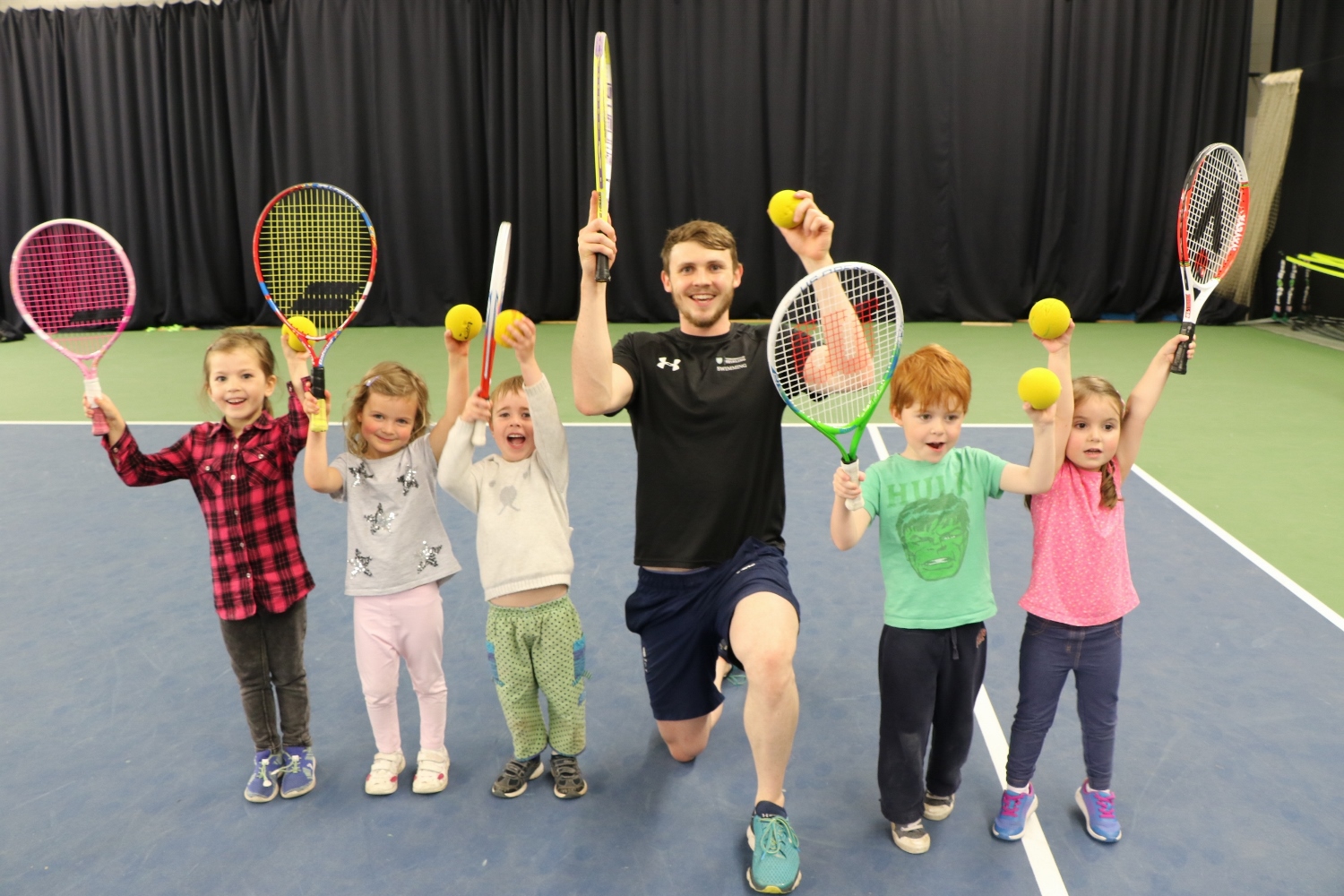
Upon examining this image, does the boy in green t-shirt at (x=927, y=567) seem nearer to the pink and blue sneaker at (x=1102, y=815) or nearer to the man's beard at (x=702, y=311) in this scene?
the pink and blue sneaker at (x=1102, y=815)

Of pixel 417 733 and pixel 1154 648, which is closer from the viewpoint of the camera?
pixel 417 733

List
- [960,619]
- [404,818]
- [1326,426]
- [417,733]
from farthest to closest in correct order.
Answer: [1326,426] → [417,733] → [404,818] → [960,619]

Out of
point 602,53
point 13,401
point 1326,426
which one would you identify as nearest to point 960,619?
point 602,53

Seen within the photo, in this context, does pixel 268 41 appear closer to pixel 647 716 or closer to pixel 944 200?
pixel 944 200

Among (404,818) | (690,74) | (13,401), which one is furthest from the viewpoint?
(690,74)

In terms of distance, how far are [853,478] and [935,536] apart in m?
0.36

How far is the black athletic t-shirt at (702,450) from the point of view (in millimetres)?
2779

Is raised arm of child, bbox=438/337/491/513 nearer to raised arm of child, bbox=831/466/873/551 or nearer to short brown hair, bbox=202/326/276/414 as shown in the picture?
short brown hair, bbox=202/326/276/414

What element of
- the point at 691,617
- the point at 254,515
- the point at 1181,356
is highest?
the point at 1181,356

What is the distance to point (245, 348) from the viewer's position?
2785 millimetres

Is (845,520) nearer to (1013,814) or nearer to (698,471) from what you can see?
(698,471)

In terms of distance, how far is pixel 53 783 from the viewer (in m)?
2.91

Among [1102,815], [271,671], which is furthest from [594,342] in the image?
[1102,815]

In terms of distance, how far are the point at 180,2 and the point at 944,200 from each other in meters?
8.73
